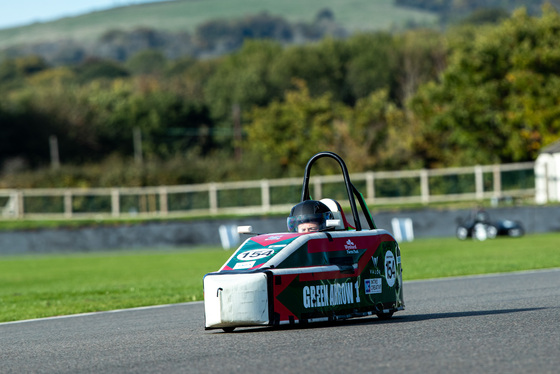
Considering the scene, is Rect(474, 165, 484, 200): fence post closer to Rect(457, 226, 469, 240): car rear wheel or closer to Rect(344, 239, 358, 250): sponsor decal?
Rect(457, 226, 469, 240): car rear wheel

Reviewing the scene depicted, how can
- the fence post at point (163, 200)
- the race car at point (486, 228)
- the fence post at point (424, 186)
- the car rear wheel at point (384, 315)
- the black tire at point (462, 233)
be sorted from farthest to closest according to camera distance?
the fence post at point (163, 200)
the fence post at point (424, 186)
the black tire at point (462, 233)
the race car at point (486, 228)
the car rear wheel at point (384, 315)

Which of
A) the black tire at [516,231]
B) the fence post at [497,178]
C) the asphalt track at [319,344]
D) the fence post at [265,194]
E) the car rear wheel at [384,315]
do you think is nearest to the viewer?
the asphalt track at [319,344]

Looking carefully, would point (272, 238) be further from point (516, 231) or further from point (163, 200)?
point (163, 200)

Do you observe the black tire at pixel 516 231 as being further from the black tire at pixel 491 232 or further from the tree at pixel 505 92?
the tree at pixel 505 92

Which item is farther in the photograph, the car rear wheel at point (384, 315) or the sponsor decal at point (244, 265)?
the car rear wheel at point (384, 315)

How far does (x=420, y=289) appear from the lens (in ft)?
50.3

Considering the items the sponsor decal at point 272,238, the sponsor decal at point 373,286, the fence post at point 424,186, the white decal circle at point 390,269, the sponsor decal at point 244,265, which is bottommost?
the fence post at point 424,186

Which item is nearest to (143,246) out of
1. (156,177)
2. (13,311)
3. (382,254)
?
(156,177)

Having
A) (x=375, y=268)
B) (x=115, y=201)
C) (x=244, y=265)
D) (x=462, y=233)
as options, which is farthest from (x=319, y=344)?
(x=115, y=201)

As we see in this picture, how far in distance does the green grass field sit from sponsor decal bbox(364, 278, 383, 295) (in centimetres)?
567

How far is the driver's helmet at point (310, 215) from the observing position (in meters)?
10.1

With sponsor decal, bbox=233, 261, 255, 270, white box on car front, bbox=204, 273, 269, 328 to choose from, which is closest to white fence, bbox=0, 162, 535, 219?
sponsor decal, bbox=233, 261, 255, 270

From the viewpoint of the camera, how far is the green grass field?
1588 cm

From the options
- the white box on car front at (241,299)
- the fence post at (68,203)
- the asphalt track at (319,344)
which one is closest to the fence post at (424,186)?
the fence post at (68,203)
